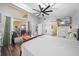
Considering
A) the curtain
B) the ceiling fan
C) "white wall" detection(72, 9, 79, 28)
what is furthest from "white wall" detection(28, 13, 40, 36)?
"white wall" detection(72, 9, 79, 28)

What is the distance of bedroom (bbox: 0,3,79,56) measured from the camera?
88.0 inches

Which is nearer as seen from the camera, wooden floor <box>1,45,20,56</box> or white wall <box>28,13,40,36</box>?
wooden floor <box>1,45,20,56</box>

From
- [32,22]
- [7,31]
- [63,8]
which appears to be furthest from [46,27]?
[7,31]

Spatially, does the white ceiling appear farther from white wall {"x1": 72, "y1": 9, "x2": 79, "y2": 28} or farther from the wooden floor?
the wooden floor

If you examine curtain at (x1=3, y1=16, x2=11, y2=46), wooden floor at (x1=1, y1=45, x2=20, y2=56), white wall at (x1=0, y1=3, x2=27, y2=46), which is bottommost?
wooden floor at (x1=1, y1=45, x2=20, y2=56)

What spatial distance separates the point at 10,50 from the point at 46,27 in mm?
744

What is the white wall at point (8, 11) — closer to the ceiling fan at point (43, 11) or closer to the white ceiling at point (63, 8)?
the white ceiling at point (63, 8)

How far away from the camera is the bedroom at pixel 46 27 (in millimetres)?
2234

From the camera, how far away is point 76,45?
2.26 meters

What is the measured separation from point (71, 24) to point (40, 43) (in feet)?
2.08

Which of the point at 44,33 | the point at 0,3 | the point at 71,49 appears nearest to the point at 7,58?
the point at 44,33

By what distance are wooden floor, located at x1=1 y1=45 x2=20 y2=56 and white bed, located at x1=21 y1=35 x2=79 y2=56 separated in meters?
0.10

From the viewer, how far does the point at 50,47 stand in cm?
229

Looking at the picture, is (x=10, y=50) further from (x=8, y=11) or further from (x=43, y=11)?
(x=43, y=11)
